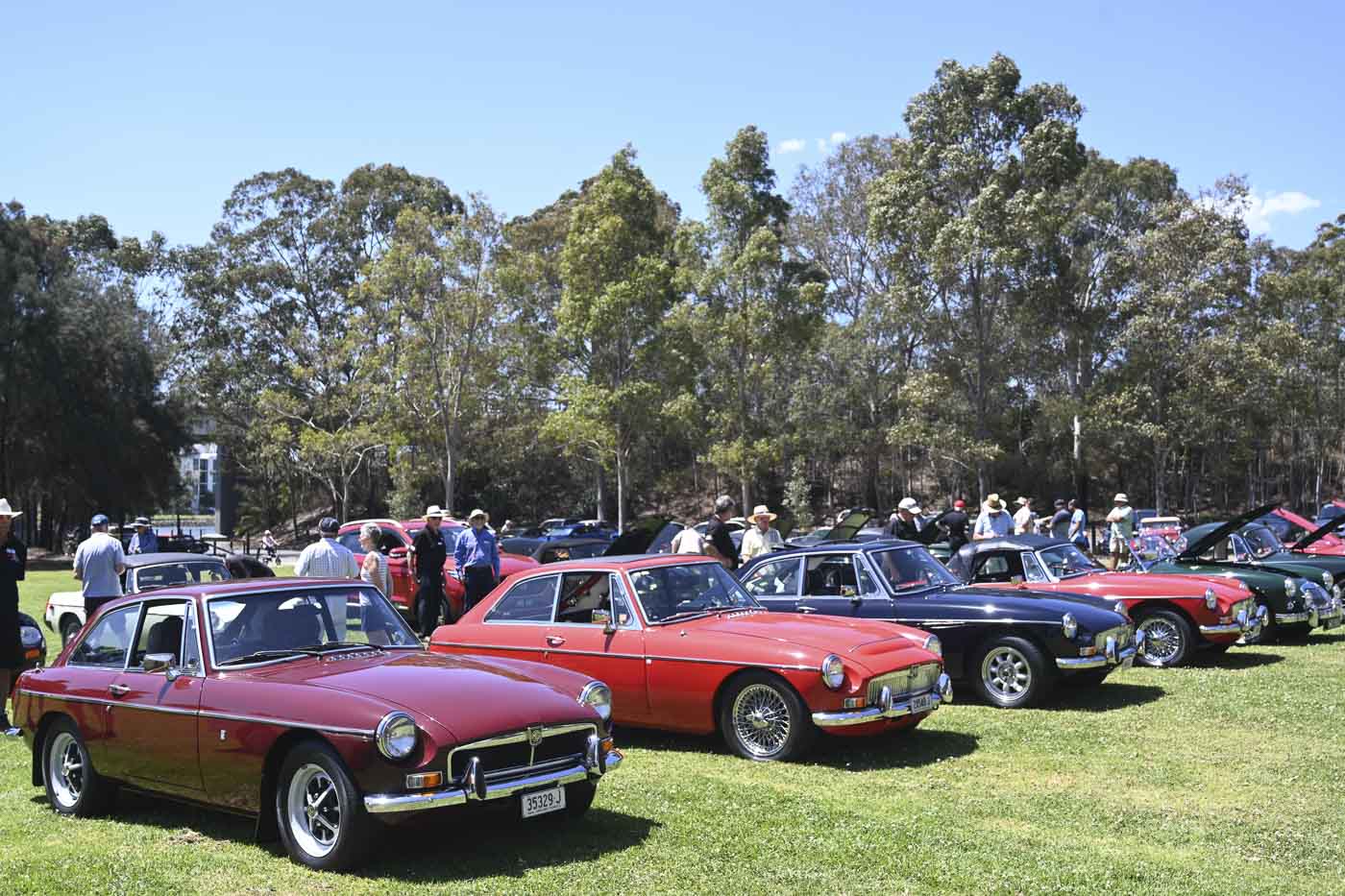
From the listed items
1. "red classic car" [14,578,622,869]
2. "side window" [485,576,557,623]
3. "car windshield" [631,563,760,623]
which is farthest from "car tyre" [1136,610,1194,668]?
"red classic car" [14,578,622,869]

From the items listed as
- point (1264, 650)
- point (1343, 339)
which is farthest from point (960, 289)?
point (1264, 650)

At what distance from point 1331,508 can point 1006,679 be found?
63.8 ft

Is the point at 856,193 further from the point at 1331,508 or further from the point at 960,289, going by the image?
the point at 1331,508

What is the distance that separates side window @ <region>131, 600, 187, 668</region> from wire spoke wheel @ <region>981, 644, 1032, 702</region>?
6.98 meters

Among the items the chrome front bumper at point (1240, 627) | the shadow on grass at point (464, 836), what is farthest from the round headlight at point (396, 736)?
the chrome front bumper at point (1240, 627)

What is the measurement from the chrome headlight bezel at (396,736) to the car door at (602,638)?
11.1 feet

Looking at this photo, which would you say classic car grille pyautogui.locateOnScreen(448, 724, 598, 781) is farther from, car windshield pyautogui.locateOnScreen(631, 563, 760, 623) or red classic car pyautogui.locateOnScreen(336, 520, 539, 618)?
red classic car pyautogui.locateOnScreen(336, 520, 539, 618)

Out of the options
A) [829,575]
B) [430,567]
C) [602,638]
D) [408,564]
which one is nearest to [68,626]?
[408,564]

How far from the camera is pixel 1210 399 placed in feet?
129

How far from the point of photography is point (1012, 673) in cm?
1073

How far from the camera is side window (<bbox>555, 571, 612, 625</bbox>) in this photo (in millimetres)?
9500

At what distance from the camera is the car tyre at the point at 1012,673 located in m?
10.5

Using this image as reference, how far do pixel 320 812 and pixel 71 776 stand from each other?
97.0 inches

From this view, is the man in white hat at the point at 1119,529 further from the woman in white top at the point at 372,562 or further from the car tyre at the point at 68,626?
the car tyre at the point at 68,626
